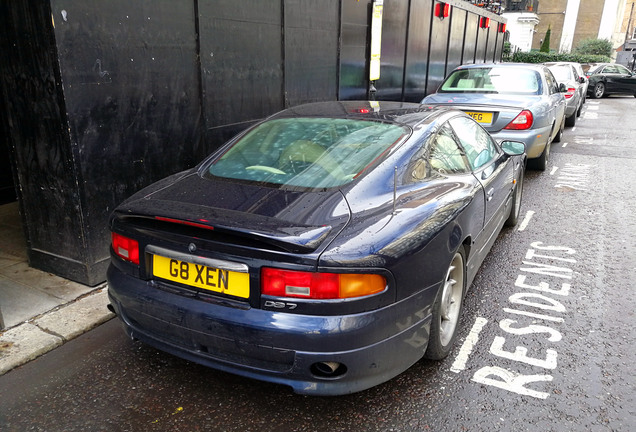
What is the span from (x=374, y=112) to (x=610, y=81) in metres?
24.3

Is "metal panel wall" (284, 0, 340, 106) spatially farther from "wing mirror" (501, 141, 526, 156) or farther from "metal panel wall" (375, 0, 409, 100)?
"wing mirror" (501, 141, 526, 156)

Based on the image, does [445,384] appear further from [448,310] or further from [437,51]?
[437,51]

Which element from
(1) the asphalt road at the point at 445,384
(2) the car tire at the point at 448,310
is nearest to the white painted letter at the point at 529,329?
(1) the asphalt road at the point at 445,384

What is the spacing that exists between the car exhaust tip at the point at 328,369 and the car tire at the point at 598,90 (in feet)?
82.8

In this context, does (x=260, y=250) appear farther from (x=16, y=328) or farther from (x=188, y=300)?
(x=16, y=328)

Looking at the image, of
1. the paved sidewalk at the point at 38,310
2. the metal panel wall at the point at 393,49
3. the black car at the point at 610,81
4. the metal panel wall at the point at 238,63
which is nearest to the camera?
the paved sidewalk at the point at 38,310

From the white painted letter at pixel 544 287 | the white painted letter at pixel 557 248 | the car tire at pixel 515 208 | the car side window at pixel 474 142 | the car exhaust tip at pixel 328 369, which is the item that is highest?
the car side window at pixel 474 142

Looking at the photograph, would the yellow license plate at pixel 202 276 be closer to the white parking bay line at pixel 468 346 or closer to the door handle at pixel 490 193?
the white parking bay line at pixel 468 346

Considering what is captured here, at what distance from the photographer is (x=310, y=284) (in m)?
2.27

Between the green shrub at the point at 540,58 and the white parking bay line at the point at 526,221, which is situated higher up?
the green shrub at the point at 540,58

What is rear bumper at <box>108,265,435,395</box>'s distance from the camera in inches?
90.0

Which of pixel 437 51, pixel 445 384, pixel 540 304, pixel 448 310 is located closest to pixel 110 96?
pixel 448 310

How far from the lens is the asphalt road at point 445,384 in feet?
8.59

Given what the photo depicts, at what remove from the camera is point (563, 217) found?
20.4 ft
